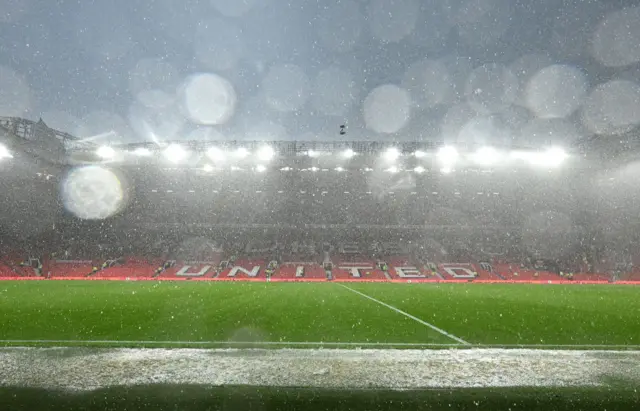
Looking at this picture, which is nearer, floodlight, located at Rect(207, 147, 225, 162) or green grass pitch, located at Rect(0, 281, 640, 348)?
green grass pitch, located at Rect(0, 281, 640, 348)

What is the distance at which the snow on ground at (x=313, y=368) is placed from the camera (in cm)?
469

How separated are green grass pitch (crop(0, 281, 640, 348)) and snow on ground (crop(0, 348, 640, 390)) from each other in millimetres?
2200

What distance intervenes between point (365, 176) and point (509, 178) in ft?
49.2

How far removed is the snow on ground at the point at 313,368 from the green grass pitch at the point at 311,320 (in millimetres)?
2200

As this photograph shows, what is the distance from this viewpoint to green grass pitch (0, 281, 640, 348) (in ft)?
28.2

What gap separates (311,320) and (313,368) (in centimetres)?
593

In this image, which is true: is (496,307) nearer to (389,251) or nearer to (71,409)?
(71,409)

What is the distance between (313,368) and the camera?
5.20 m

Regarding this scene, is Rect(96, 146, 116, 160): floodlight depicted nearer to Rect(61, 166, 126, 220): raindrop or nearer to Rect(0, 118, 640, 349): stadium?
Rect(0, 118, 640, 349): stadium

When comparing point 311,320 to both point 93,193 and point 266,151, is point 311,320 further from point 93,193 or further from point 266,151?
point 93,193

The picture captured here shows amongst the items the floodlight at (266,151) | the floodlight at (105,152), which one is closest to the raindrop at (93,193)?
the floodlight at (105,152)

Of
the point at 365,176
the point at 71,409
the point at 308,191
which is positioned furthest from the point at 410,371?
the point at 308,191

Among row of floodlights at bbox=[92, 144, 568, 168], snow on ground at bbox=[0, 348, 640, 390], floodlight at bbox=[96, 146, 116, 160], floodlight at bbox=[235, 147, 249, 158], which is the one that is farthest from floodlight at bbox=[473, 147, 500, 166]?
floodlight at bbox=[96, 146, 116, 160]

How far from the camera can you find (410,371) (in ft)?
16.6
